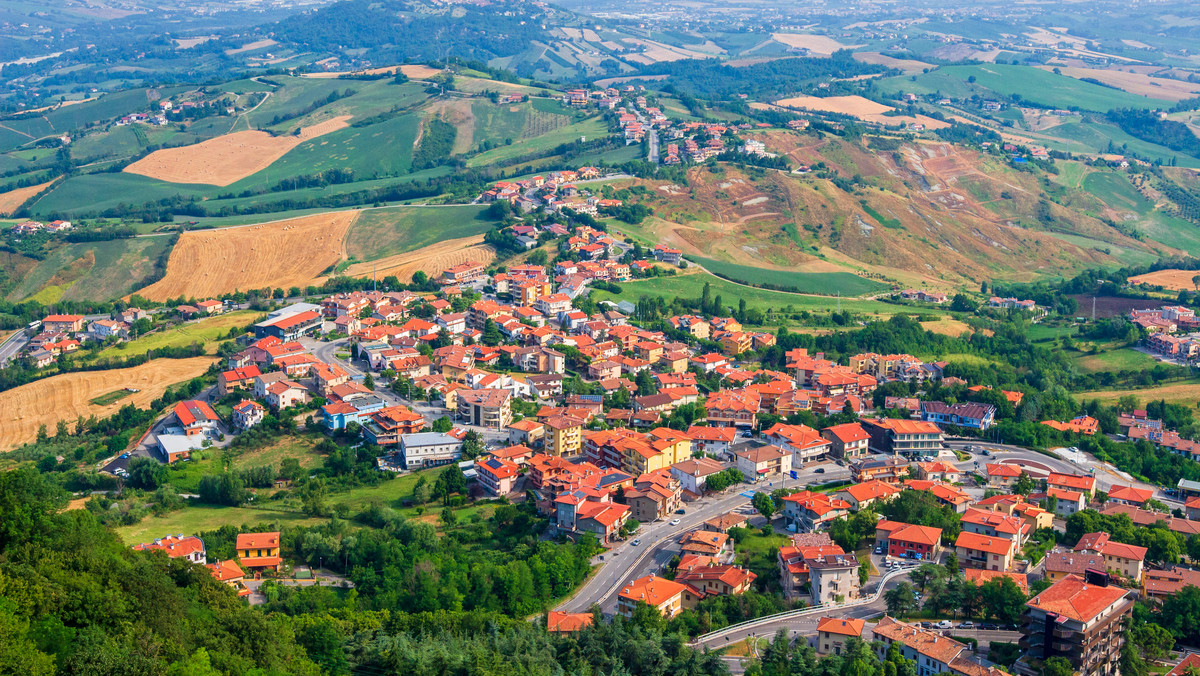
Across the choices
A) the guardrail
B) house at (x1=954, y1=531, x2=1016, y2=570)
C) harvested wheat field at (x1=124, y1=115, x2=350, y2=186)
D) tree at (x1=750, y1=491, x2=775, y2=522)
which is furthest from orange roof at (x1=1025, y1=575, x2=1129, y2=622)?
harvested wheat field at (x1=124, y1=115, x2=350, y2=186)

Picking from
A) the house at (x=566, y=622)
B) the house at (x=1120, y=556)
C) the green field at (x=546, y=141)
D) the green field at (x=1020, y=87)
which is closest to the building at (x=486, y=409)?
the house at (x=566, y=622)

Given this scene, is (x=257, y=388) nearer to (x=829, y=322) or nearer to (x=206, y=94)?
(x=829, y=322)

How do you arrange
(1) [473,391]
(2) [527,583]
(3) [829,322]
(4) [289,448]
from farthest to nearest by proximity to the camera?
(3) [829,322]
(1) [473,391]
(4) [289,448]
(2) [527,583]

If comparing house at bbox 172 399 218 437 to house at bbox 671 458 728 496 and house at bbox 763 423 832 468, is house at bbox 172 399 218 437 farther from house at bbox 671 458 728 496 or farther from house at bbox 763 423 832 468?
house at bbox 763 423 832 468

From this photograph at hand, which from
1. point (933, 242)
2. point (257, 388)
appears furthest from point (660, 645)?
point (933, 242)

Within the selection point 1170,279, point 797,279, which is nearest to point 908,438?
Result: point 797,279
